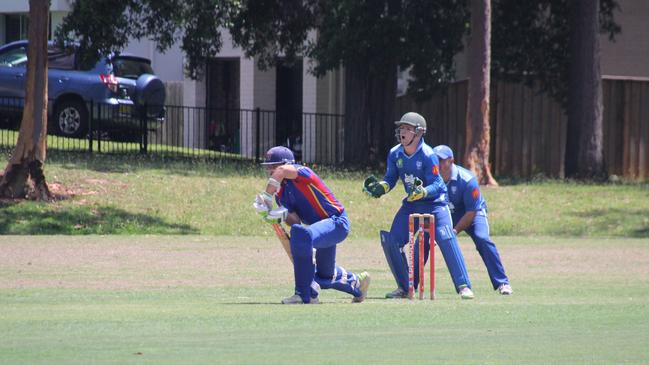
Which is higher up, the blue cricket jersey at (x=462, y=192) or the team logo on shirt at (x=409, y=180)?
the team logo on shirt at (x=409, y=180)

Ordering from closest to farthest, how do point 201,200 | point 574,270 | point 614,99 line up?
1. point 574,270
2. point 201,200
3. point 614,99

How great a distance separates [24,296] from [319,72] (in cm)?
1529

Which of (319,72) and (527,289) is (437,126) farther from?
(527,289)

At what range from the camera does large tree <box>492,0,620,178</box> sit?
26.8 meters

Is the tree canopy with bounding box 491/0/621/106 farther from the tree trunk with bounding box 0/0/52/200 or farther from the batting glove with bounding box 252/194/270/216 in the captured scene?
the batting glove with bounding box 252/194/270/216

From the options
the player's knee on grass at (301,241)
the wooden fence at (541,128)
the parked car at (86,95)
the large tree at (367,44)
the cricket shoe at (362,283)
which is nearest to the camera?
the player's knee on grass at (301,241)

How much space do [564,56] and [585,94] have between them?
188cm

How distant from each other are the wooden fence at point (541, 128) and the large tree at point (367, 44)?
1501 mm

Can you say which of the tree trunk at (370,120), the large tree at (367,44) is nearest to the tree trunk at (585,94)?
the large tree at (367,44)

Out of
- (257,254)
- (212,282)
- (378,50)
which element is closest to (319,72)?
(378,50)

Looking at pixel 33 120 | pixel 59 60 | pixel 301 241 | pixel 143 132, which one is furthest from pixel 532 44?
pixel 301 241

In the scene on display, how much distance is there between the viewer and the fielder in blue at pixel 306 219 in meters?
11.4

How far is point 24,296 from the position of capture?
42.2ft

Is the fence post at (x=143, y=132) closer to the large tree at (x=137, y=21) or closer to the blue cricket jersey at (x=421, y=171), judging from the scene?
the large tree at (x=137, y=21)
